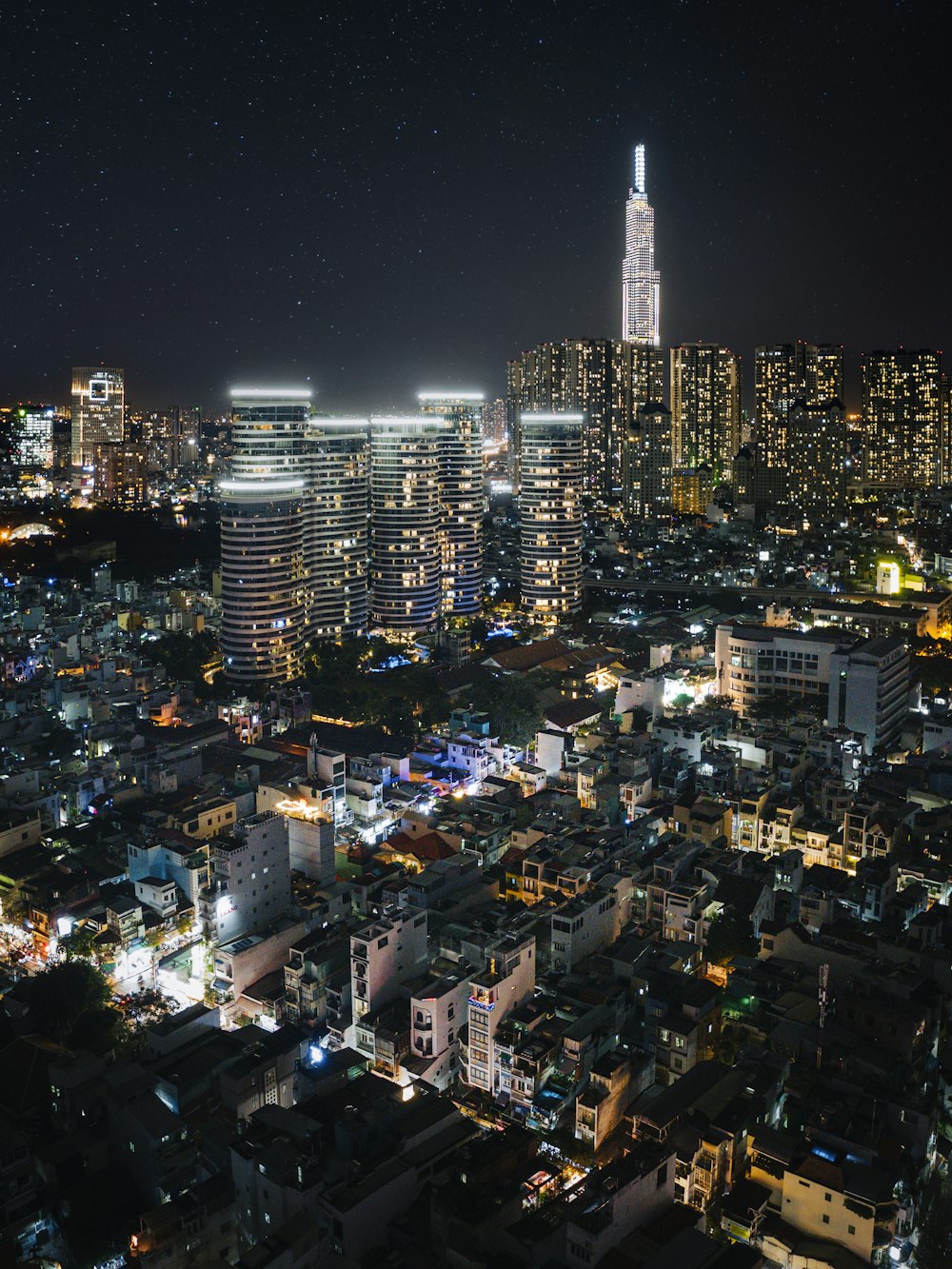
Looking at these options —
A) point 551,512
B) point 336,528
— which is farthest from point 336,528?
point 551,512

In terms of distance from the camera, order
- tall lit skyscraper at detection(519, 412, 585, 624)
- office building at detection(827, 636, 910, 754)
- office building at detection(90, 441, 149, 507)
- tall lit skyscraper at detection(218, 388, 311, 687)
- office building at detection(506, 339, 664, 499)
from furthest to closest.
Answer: office building at detection(506, 339, 664, 499) < office building at detection(90, 441, 149, 507) < tall lit skyscraper at detection(519, 412, 585, 624) < tall lit skyscraper at detection(218, 388, 311, 687) < office building at detection(827, 636, 910, 754)

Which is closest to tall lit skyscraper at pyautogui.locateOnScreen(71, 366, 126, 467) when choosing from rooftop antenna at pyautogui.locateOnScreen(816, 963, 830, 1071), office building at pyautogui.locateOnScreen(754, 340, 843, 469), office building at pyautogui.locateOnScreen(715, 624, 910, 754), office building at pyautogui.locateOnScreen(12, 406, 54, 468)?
office building at pyautogui.locateOnScreen(12, 406, 54, 468)

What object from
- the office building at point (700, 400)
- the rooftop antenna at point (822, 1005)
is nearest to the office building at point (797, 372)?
the office building at point (700, 400)

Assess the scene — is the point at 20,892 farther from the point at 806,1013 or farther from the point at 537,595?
the point at 537,595

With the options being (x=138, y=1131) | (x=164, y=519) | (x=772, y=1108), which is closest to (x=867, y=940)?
(x=772, y=1108)

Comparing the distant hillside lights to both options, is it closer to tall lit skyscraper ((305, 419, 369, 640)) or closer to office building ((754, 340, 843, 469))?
tall lit skyscraper ((305, 419, 369, 640))

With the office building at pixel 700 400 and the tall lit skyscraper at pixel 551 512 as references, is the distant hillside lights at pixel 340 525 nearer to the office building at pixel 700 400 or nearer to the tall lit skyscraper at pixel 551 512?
the tall lit skyscraper at pixel 551 512
